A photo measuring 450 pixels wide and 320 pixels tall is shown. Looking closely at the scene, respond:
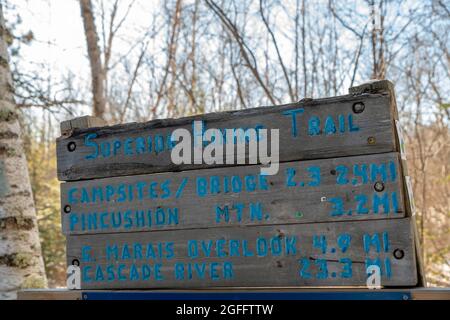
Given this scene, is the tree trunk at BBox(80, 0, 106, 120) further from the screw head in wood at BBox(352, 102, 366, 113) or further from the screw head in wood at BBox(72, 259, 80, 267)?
the screw head in wood at BBox(352, 102, 366, 113)

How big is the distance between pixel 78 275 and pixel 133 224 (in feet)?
1.06

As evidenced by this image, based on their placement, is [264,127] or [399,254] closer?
[399,254]

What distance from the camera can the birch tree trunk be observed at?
3016 mm

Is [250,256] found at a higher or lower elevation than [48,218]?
lower

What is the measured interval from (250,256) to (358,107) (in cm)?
62

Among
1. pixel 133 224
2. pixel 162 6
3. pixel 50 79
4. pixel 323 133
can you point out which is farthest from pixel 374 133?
pixel 162 6

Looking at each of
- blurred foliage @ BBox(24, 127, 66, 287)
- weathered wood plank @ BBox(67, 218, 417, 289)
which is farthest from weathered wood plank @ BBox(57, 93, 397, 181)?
blurred foliage @ BBox(24, 127, 66, 287)

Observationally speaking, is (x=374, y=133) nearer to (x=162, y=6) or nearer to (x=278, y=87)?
(x=278, y=87)

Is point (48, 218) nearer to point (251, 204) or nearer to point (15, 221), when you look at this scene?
Result: point (15, 221)

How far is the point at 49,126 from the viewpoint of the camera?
476 inches

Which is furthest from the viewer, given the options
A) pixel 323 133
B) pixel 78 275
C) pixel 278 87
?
pixel 278 87

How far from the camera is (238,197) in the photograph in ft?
6.01

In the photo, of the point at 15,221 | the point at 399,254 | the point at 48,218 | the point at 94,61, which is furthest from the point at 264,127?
the point at 48,218

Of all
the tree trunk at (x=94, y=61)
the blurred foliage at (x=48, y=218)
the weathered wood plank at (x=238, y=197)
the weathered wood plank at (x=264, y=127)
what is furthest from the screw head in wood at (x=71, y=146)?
the blurred foliage at (x=48, y=218)
